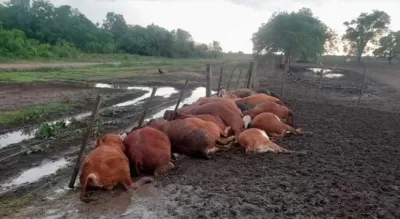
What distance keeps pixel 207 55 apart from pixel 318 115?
61878 millimetres

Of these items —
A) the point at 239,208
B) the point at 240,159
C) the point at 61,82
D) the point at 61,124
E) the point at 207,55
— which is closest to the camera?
the point at 239,208

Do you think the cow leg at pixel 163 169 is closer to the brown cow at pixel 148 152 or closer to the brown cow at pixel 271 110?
the brown cow at pixel 148 152

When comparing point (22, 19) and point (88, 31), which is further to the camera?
point (88, 31)

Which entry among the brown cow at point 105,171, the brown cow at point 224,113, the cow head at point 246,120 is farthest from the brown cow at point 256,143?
the brown cow at point 105,171

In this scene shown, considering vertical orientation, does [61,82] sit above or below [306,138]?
below

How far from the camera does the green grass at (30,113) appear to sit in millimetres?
10781

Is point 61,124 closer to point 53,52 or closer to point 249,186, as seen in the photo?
point 249,186

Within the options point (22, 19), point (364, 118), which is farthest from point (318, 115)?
point (22, 19)

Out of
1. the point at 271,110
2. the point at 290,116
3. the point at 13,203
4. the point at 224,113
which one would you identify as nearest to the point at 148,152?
the point at 13,203

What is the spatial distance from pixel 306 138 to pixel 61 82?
16.6 meters

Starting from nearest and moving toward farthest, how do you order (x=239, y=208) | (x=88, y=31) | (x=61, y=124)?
(x=239, y=208) < (x=61, y=124) < (x=88, y=31)

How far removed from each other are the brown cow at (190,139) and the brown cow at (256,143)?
0.54m

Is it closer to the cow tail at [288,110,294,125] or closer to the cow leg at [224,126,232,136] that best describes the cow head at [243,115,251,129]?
the cow leg at [224,126,232,136]

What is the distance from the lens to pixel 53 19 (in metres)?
49.2
